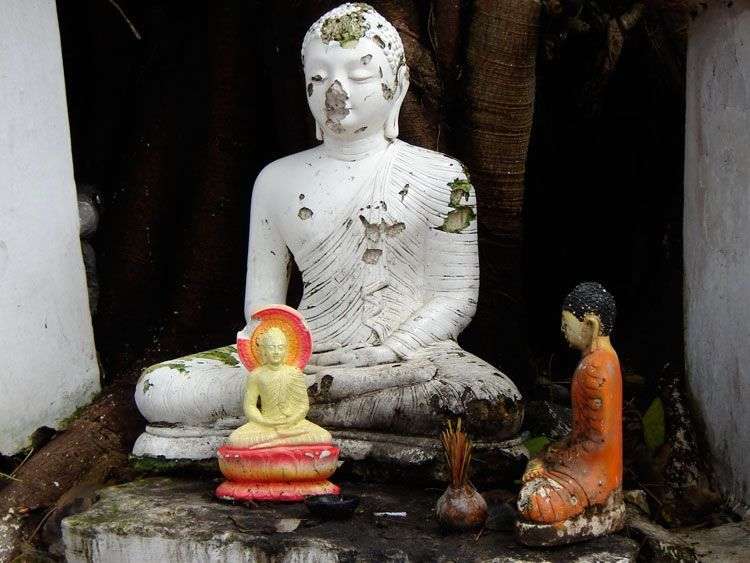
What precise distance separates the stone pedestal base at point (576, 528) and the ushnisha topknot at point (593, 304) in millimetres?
524

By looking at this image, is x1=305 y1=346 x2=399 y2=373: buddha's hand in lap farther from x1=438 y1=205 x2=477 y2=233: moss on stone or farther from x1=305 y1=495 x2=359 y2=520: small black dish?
x1=305 y1=495 x2=359 y2=520: small black dish

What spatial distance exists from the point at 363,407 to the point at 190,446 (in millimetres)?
663

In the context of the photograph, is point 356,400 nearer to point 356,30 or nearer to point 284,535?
point 284,535

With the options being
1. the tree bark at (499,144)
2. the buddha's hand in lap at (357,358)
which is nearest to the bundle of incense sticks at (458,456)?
the buddha's hand in lap at (357,358)

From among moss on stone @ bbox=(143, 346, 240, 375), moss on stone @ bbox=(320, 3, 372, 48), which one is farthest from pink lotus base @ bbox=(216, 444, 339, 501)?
moss on stone @ bbox=(320, 3, 372, 48)

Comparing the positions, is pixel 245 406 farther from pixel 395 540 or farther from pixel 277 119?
pixel 277 119

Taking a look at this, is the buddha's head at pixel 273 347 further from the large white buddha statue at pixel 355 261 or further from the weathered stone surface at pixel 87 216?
the weathered stone surface at pixel 87 216

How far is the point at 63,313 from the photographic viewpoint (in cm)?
627

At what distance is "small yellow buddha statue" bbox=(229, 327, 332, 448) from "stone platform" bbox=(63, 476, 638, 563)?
0.22 meters

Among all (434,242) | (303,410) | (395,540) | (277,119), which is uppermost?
(277,119)

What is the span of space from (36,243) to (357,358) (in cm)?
→ 146

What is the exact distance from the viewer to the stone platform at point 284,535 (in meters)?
4.61

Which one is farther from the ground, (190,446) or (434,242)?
(434,242)

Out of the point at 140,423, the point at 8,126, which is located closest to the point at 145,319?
the point at 140,423
